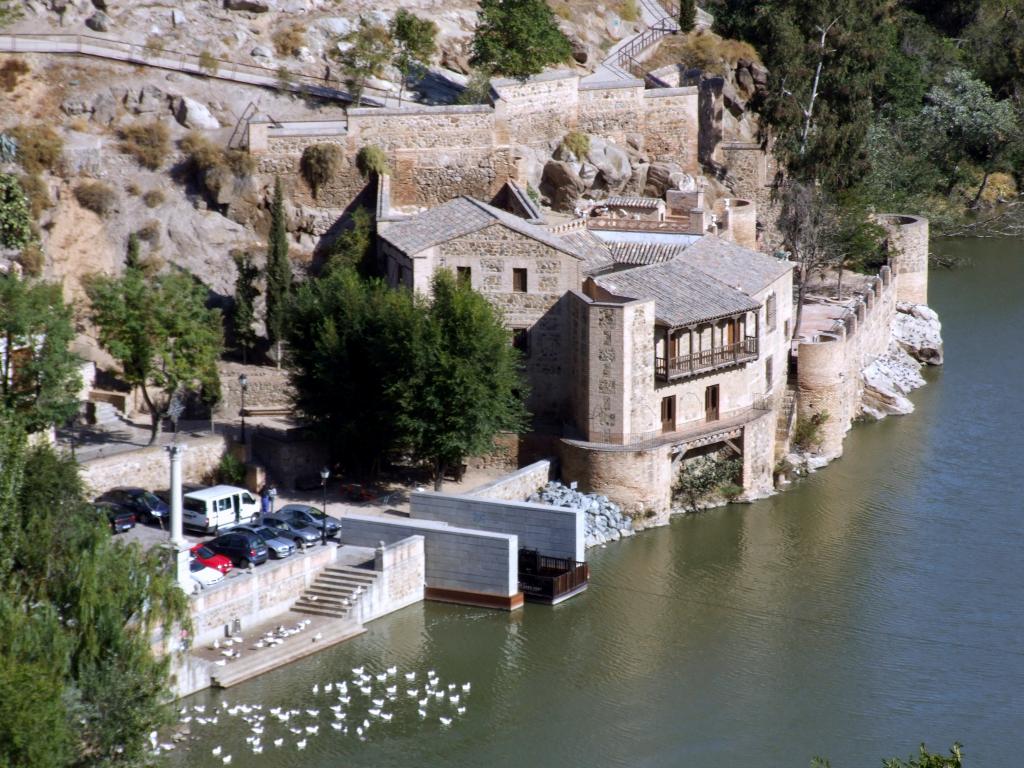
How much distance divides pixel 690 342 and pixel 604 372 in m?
2.90

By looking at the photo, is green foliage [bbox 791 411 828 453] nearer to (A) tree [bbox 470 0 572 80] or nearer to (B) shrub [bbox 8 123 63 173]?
(A) tree [bbox 470 0 572 80]

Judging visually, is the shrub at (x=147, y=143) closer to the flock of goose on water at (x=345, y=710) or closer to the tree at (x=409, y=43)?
the tree at (x=409, y=43)

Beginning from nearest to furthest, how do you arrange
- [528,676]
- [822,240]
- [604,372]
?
1. [528,676]
2. [604,372]
3. [822,240]

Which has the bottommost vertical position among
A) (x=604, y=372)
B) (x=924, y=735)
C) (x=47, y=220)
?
(x=924, y=735)

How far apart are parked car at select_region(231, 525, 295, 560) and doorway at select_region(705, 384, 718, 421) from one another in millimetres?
12705

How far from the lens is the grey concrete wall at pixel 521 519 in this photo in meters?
40.0

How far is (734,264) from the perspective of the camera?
49781 millimetres

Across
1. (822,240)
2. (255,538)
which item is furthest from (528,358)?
(822,240)

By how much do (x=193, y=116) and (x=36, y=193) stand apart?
6535 millimetres

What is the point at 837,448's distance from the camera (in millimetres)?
50406

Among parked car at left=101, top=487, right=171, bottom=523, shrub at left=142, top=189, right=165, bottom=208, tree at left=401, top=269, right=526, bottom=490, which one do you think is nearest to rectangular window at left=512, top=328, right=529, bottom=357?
tree at left=401, top=269, right=526, bottom=490

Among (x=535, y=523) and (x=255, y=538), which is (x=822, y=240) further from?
(x=255, y=538)

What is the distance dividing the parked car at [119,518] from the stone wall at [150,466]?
2.52ft

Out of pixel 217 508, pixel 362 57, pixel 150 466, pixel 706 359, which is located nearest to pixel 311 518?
pixel 217 508
